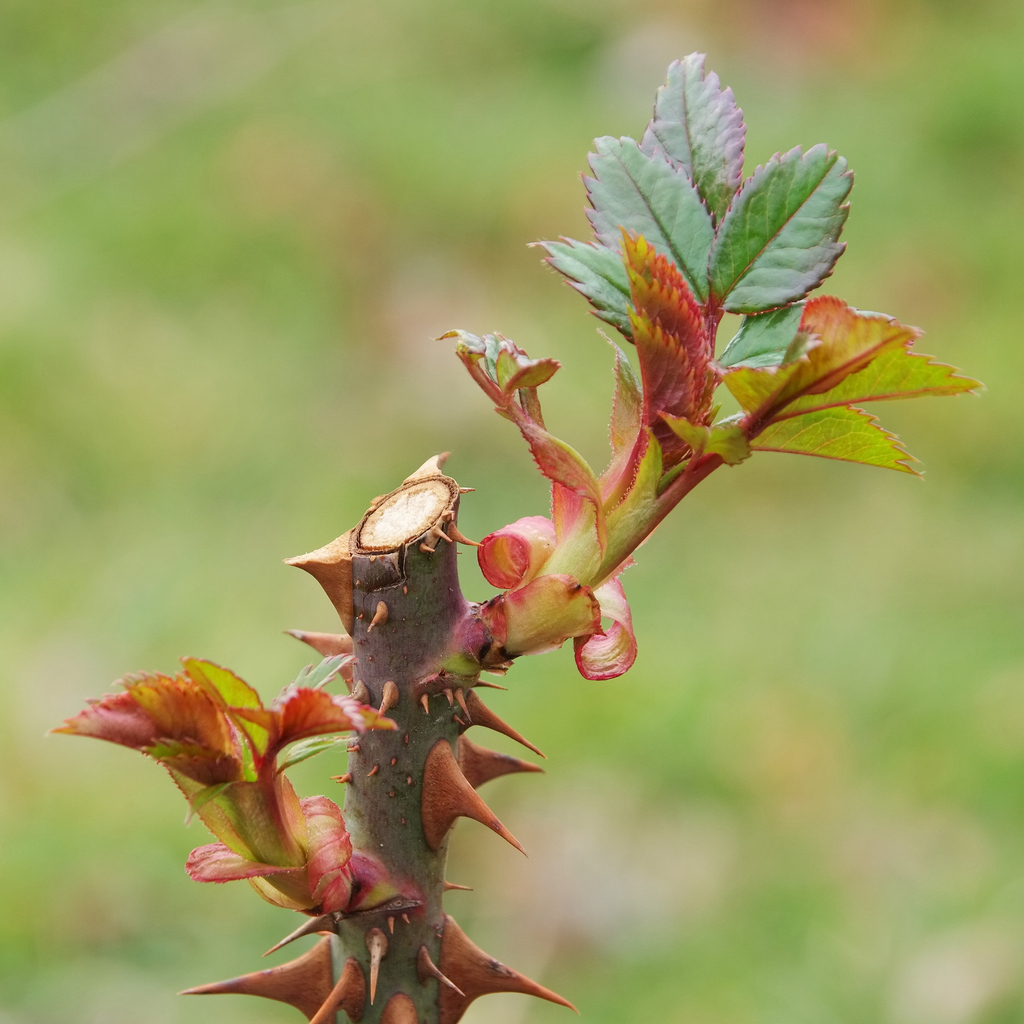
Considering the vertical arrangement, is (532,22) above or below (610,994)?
above

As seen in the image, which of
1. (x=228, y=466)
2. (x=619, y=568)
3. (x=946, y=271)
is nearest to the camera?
(x=619, y=568)

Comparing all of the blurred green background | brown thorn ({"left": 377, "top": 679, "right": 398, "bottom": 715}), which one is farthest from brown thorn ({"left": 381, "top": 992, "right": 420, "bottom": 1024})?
the blurred green background

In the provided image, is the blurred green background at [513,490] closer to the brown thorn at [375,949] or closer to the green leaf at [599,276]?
the brown thorn at [375,949]

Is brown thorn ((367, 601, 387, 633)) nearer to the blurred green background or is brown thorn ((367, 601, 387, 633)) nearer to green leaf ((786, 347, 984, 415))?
green leaf ((786, 347, 984, 415))

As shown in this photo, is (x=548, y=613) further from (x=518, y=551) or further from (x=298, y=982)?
(x=298, y=982)

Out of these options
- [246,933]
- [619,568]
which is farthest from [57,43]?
[619,568]

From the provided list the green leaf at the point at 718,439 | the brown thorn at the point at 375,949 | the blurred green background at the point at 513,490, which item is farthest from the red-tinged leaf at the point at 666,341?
the blurred green background at the point at 513,490

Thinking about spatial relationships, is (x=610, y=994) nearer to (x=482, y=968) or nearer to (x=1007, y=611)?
(x=1007, y=611)
